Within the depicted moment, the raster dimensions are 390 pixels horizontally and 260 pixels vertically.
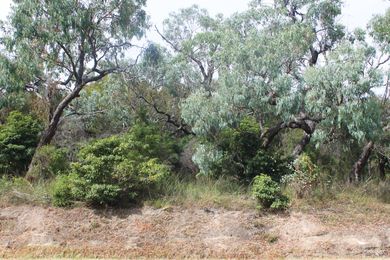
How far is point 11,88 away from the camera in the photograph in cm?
1845

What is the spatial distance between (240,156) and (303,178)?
2698 millimetres

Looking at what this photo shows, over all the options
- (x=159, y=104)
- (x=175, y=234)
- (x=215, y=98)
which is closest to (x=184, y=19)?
(x=159, y=104)

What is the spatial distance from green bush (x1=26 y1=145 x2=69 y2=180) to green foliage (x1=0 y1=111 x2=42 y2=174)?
3.30 feet

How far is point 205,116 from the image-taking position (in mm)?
17031

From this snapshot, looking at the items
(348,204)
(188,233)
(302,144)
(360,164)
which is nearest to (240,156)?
(302,144)

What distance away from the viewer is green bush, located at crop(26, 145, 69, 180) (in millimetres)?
17781

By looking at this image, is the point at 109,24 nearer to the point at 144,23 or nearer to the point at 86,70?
the point at 144,23

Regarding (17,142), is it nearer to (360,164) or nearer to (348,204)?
(348,204)

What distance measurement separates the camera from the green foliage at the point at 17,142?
1844 centimetres

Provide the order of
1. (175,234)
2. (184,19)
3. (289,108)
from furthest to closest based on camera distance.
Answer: (184,19), (289,108), (175,234)

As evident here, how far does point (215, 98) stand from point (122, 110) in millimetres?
5351

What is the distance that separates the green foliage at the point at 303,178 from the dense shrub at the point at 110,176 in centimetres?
388

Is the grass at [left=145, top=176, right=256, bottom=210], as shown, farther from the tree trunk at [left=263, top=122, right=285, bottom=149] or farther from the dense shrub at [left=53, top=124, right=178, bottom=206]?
the tree trunk at [left=263, top=122, right=285, bottom=149]

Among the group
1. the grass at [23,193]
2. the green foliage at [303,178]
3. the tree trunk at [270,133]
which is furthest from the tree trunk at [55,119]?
the green foliage at [303,178]
